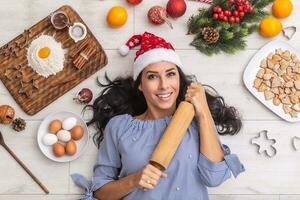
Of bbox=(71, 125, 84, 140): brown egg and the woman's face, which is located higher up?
the woman's face

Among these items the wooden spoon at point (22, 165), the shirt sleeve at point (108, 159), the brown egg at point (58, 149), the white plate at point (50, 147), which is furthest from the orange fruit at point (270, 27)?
the wooden spoon at point (22, 165)

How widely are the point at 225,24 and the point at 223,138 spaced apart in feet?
1.34

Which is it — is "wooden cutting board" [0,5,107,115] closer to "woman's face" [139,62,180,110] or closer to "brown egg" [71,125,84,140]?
"brown egg" [71,125,84,140]

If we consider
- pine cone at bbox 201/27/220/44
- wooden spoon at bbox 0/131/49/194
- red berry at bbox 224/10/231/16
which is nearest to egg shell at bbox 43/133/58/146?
wooden spoon at bbox 0/131/49/194

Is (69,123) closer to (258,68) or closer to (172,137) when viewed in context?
(172,137)

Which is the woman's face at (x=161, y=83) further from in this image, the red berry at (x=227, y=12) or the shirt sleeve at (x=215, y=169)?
the red berry at (x=227, y=12)

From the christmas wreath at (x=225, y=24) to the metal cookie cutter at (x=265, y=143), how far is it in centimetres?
32

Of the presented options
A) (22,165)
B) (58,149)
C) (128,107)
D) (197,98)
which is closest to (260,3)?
(197,98)

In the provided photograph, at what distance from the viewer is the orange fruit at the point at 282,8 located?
158cm

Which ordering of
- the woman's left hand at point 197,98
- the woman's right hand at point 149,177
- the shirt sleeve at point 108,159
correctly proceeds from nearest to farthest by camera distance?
the woman's right hand at point 149,177
the woman's left hand at point 197,98
the shirt sleeve at point 108,159

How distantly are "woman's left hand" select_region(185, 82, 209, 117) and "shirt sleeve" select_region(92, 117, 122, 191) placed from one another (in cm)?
27

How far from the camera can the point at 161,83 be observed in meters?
1.36

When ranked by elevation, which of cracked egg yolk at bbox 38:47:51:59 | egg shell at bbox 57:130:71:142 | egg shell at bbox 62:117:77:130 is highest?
cracked egg yolk at bbox 38:47:51:59

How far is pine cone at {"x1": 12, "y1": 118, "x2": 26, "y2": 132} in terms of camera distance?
1.61 m
